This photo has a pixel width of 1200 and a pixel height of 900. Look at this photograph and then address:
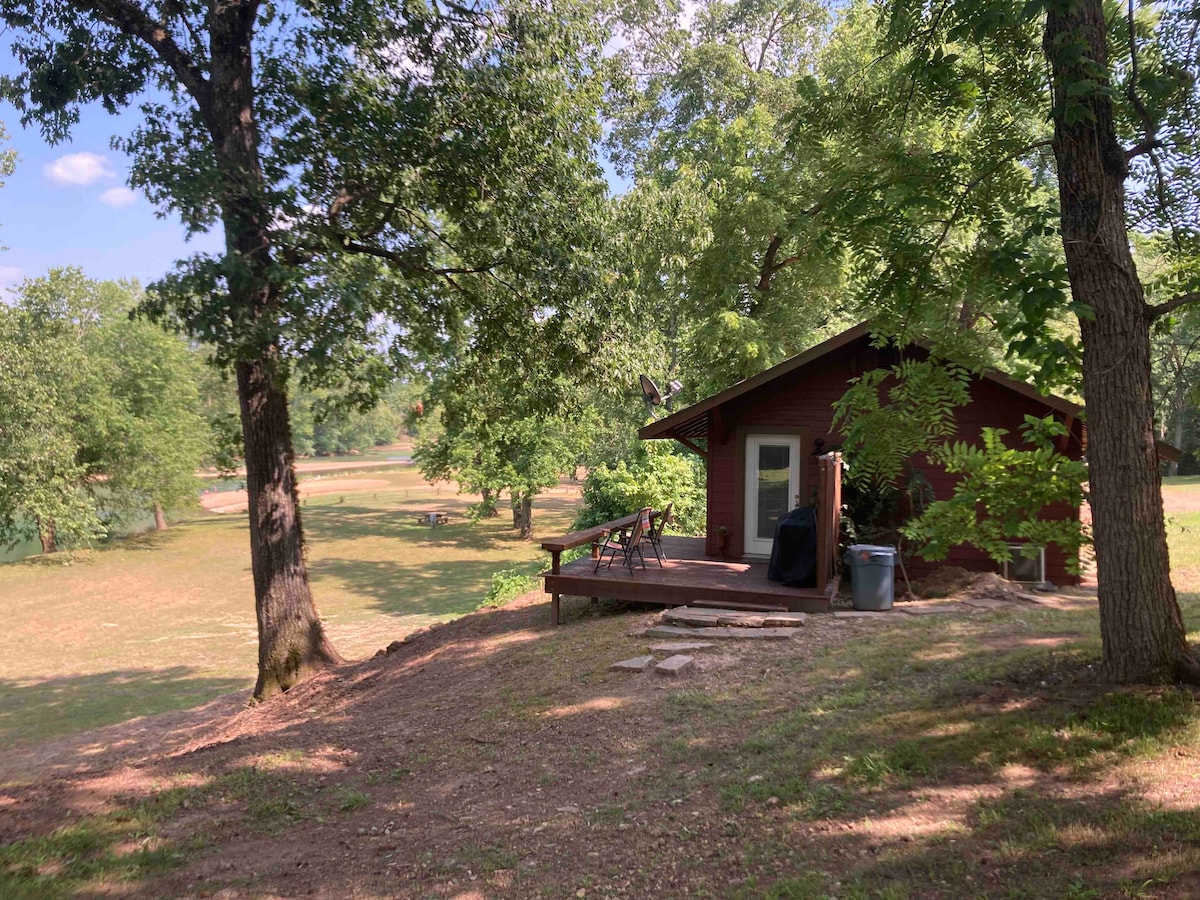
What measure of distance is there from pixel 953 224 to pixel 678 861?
442 centimetres

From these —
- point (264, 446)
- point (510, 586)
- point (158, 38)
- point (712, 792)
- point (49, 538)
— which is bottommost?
point (49, 538)

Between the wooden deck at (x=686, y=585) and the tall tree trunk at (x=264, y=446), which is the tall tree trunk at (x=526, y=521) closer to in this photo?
the wooden deck at (x=686, y=585)

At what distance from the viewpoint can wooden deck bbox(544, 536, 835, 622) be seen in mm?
9758

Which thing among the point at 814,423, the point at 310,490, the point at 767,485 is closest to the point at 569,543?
the point at 767,485

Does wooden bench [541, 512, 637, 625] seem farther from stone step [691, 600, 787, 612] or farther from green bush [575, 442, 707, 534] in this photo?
green bush [575, 442, 707, 534]

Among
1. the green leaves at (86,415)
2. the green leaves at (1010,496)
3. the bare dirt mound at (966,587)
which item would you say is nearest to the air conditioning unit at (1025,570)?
the bare dirt mound at (966,587)

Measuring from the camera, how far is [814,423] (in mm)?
12250

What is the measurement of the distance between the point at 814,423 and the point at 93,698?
45.3 ft

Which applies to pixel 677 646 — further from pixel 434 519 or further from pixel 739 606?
pixel 434 519

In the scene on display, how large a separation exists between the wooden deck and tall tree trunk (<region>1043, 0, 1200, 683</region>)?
4.87m

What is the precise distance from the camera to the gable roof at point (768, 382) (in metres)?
10.4

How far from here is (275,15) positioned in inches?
434

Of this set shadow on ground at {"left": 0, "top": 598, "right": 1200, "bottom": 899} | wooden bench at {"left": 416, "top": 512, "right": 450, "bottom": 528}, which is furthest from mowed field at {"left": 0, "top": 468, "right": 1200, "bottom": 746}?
shadow on ground at {"left": 0, "top": 598, "right": 1200, "bottom": 899}

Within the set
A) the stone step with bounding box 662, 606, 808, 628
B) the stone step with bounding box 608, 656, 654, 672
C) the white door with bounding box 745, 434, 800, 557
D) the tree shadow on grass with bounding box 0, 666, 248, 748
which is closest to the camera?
the stone step with bounding box 608, 656, 654, 672
